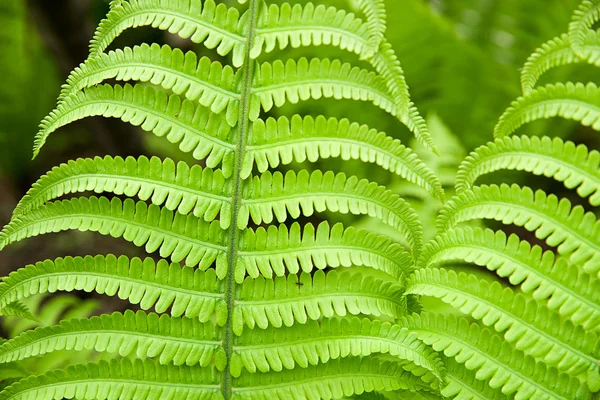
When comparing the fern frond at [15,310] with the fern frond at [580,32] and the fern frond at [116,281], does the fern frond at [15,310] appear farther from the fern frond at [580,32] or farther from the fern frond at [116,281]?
the fern frond at [580,32]

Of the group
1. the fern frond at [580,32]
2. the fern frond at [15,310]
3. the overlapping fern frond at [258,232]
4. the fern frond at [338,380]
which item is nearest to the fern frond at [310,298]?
the overlapping fern frond at [258,232]

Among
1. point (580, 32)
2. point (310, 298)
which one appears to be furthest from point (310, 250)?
point (580, 32)

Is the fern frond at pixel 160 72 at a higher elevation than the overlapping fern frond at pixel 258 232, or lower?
higher

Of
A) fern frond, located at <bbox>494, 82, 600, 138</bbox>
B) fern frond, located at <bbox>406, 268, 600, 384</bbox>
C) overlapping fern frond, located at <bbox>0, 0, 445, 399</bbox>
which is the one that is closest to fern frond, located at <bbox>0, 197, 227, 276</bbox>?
overlapping fern frond, located at <bbox>0, 0, 445, 399</bbox>

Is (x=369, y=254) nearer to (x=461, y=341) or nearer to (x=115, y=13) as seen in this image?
(x=461, y=341)

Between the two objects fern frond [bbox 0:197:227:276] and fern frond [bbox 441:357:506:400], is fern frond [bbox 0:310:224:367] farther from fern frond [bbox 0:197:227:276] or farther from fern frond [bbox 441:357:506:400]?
fern frond [bbox 441:357:506:400]

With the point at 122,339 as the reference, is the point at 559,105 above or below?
above

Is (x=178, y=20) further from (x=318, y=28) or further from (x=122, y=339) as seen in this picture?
(x=122, y=339)
